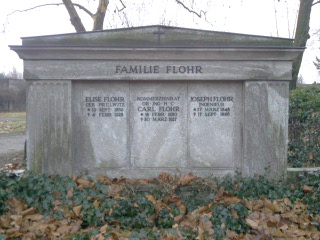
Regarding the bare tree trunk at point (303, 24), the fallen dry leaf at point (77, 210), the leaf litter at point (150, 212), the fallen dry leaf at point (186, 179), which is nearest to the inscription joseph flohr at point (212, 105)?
the fallen dry leaf at point (186, 179)

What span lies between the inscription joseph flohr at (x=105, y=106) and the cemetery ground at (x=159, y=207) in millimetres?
974

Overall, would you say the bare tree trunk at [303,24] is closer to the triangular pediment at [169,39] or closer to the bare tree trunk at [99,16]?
the bare tree trunk at [99,16]

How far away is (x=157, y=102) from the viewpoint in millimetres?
6629

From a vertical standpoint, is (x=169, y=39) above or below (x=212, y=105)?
above

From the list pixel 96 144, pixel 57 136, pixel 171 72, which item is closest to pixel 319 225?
pixel 171 72

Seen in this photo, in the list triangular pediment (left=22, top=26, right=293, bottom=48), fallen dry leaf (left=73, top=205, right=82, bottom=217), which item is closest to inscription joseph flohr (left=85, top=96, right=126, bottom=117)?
triangular pediment (left=22, top=26, right=293, bottom=48)

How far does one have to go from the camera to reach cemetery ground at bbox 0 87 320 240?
16.1 feet

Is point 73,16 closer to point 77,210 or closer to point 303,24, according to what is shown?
point 303,24

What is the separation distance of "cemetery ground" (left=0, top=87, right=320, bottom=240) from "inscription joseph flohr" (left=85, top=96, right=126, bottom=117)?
97cm

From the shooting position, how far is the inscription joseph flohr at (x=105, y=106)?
658 cm

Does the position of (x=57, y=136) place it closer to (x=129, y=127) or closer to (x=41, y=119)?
(x=41, y=119)

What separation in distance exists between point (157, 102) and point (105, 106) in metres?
0.80

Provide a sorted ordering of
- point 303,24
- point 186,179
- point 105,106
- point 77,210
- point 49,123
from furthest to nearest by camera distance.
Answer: point 303,24 → point 105,106 → point 49,123 → point 186,179 → point 77,210


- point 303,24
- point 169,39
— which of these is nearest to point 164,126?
point 169,39
